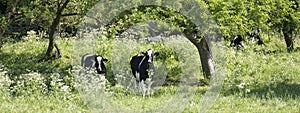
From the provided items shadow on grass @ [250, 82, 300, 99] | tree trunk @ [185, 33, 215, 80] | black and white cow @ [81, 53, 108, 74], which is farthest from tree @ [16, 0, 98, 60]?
shadow on grass @ [250, 82, 300, 99]

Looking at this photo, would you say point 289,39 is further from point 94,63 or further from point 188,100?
point 188,100

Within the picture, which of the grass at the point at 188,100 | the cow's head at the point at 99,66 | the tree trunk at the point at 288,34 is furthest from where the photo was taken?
the tree trunk at the point at 288,34

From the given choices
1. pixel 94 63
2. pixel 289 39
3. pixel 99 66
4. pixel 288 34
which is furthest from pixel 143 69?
pixel 289 39

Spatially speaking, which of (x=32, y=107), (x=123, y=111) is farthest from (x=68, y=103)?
(x=123, y=111)

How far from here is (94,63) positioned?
15250mm

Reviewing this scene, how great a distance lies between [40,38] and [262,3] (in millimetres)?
15018

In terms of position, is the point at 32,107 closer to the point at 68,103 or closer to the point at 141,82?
the point at 68,103

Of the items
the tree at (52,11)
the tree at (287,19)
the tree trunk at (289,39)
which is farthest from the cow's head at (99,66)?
the tree trunk at (289,39)

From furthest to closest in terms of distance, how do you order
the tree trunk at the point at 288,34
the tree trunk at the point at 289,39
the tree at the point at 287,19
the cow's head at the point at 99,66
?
the tree trunk at the point at 289,39 < the tree trunk at the point at 288,34 < the tree at the point at 287,19 < the cow's head at the point at 99,66

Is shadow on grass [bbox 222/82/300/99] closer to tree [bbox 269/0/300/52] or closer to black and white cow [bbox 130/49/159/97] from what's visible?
black and white cow [bbox 130/49/159/97]

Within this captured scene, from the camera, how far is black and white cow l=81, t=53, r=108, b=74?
592 inches

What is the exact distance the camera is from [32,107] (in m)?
10.7

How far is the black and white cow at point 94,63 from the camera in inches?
592

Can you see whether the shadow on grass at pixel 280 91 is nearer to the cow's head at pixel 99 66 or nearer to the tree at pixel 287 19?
the tree at pixel 287 19
